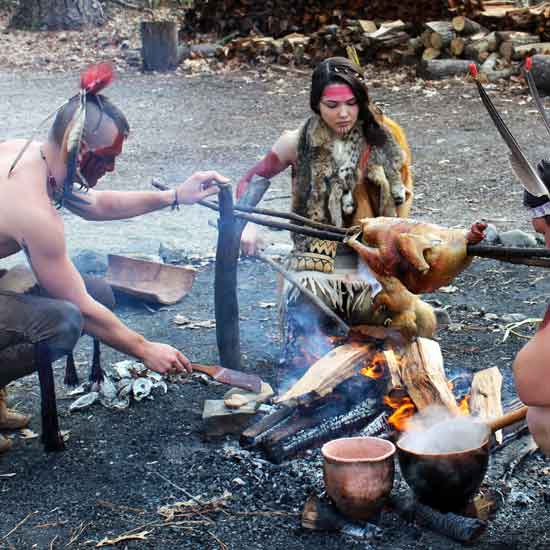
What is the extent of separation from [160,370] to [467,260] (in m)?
1.62

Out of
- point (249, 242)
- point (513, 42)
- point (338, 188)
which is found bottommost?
point (249, 242)

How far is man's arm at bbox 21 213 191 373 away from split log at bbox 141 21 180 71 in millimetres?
10236

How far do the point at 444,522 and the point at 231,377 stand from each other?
1270 millimetres

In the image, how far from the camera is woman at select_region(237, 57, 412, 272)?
4.54 meters

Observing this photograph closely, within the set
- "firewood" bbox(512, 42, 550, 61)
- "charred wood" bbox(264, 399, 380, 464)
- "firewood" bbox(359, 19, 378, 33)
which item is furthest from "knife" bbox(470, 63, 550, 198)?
"firewood" bbox(359, 19, 378, 33)

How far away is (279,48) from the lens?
537 inches

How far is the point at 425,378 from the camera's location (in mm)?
3811

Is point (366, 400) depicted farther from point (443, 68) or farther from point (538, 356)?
point (443, 68)

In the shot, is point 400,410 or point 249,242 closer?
point 400,410

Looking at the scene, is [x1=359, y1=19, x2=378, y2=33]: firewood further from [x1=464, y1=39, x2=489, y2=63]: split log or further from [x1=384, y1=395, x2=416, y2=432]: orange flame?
[x1=384, y1=395, x2=416, y2=432]: orange flame

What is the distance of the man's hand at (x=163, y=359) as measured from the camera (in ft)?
12.8

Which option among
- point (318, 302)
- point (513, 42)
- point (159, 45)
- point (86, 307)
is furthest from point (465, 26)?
point (86, 307)

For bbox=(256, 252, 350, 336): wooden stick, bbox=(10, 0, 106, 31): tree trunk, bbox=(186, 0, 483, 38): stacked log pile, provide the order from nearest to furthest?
bbox=(256, 252, 350, 336): wooden stick
bbox=(186, 0, 483, 38): stacked log pile
bbox=(10, 0, 106, 31): tree trunk

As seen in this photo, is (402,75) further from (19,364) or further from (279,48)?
(19,364)
